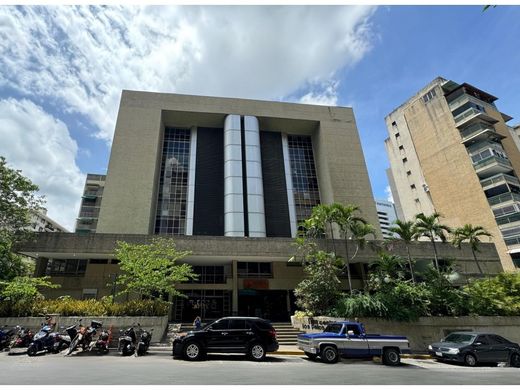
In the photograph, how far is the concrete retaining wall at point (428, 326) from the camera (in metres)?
17.3

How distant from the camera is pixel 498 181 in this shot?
3641cm

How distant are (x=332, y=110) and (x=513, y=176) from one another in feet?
83.8

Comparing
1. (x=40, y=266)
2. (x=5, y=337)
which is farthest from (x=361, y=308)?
(x=40, y=266)

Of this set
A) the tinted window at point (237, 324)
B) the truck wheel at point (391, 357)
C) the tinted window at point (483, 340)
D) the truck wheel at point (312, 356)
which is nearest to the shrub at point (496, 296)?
the tinted window at point (483, 340)

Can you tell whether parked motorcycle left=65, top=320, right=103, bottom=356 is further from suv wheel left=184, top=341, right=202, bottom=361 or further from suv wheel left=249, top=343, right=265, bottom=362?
suv wheel left=249, top=343, right=265, bottom=362

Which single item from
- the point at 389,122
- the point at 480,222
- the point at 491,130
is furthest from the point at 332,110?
the point at 480,222

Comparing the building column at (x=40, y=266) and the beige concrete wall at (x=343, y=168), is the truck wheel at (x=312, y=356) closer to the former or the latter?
the building column at (x=40, y=266)

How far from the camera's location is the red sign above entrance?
26547mm

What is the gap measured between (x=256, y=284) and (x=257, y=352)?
15.1 meters

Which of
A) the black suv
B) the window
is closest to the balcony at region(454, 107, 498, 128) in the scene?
the window

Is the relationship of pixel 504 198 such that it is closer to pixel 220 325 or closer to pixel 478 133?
pixel 478 133

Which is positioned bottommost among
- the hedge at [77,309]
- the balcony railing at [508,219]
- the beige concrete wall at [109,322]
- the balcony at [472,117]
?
the beige concrete wall at [109,322]

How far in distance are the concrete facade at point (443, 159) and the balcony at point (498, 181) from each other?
0.69 metres

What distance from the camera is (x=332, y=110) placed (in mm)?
42312
